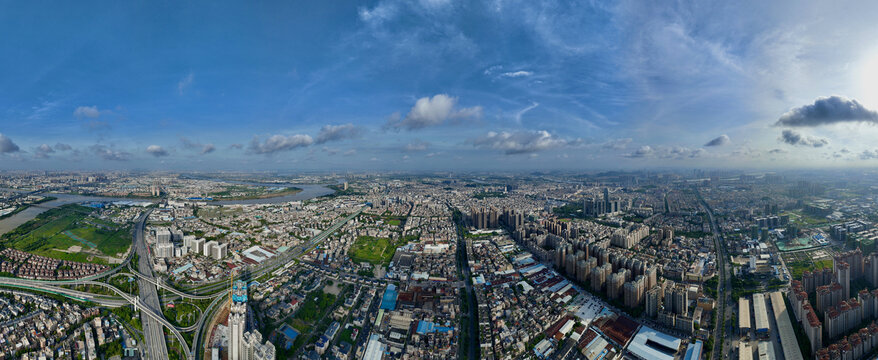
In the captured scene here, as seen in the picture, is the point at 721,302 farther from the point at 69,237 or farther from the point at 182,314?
the point at 69,237

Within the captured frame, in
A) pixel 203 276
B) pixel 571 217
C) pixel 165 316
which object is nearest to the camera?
pixel 165 316

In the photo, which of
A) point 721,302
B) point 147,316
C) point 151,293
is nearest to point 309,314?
point 147,316

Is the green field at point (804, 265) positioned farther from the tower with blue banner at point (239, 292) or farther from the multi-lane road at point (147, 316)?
the multi-lane road at point (147, 316)

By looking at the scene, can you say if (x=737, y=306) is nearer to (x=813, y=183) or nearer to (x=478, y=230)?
(x=478, y=230)

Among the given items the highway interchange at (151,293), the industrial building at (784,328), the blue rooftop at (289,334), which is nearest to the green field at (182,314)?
the highway interchange at (151,293)

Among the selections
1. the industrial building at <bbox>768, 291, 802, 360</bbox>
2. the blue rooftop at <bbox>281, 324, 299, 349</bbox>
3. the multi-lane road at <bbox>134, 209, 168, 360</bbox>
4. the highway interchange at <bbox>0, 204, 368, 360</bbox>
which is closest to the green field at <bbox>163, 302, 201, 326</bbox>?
the highway interchange at <bbox>0, 204, 368, 360</bbox>

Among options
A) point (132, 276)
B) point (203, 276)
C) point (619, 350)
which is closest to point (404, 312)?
point (619, 350)
